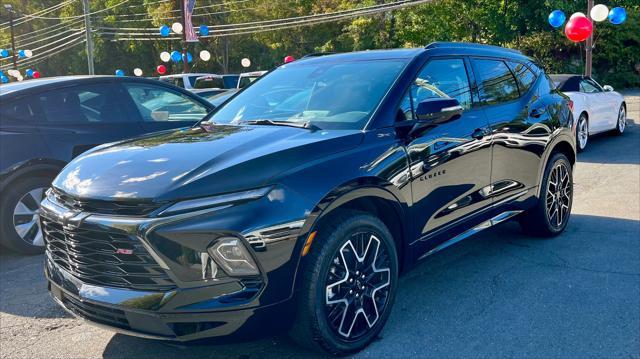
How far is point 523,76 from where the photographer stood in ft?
17.2

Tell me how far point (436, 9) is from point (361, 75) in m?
30.5

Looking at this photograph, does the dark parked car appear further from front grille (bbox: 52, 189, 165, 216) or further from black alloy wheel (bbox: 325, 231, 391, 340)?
black alloy wheel (bbox: 325, 231, 391, 340)

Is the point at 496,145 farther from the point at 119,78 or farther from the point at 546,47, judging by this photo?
the point at 546,47

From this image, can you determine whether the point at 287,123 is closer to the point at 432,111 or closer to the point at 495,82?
the point at 432,111

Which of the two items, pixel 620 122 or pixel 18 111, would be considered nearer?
pixel 18 111

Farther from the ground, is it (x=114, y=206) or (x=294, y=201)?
(x=114, y=206)

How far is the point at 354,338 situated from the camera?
10.7 feet

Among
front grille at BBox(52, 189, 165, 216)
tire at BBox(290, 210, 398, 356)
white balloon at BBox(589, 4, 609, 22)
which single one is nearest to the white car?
white balloon at BBox(589, 4, 609, 22)

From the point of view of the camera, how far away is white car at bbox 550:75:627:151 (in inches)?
436

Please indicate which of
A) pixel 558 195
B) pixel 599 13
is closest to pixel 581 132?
pixel 558 195

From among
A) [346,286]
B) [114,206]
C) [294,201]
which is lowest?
[346,286]

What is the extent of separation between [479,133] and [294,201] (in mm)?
2017

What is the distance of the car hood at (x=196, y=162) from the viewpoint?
2818 millimetres

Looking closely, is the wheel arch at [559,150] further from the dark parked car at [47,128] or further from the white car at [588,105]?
the white car at [588,105]
